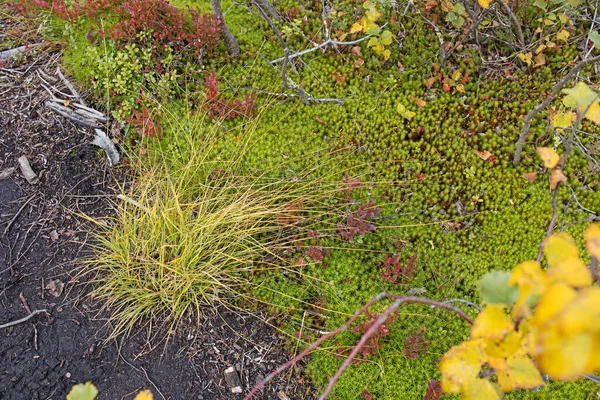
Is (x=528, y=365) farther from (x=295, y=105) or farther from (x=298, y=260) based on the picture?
(x=295, y=105)

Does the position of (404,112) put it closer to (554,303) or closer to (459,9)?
(459,9)

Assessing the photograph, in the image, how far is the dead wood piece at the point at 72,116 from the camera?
12.8 ft

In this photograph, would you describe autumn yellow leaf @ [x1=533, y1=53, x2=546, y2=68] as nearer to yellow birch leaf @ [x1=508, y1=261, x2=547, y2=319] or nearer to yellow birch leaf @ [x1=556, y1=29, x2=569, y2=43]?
yellow birch leaf @ [x1=556, y1=29, x2=569, y2=43]

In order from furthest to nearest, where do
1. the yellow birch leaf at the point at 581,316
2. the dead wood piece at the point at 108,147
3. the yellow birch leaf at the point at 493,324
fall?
the dead wood piece at the point at 108,147 → the yellow birch leaf at the point at 493,324 → the yellow birch leaf at the point at 581,316

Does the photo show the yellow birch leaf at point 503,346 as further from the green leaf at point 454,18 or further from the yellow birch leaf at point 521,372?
the green leaf at point 454,18

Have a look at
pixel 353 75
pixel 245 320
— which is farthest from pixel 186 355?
pixel 353 75

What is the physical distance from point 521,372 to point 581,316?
71cm

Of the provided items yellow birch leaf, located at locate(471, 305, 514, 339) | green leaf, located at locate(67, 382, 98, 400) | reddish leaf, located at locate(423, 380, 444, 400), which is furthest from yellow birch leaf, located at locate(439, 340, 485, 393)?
reddish leaf, located at locate(423, 380, 444, 400)

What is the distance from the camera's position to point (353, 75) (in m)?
3.97

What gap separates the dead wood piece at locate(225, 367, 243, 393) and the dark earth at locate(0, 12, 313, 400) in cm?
3

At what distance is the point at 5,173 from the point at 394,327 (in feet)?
10.9

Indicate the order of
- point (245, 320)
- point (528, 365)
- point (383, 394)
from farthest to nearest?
point (245, 320)
point (383, 394)
point (528, 365)

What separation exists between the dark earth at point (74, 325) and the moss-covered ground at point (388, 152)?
32 centimetres

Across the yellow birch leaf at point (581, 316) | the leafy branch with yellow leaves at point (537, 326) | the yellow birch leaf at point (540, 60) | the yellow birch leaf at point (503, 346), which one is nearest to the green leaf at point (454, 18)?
the yellow birch leaf at point (540, 60)
